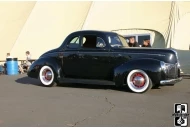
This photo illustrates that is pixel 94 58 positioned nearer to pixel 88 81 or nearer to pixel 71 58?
pixel 88 81

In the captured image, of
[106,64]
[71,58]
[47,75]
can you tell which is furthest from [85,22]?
[106,64]

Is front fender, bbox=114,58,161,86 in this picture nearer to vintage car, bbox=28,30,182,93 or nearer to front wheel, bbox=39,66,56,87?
vintage car, bbox=28,30,182,93

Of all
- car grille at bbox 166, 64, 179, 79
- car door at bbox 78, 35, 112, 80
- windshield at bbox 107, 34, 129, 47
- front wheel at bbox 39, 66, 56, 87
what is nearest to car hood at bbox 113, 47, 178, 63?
car grille at bbox 166, 64, 179, 79

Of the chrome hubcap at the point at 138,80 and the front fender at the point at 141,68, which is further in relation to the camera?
the chrome hubcap at the point at 138,80

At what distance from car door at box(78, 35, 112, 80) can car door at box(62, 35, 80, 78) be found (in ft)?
0.52

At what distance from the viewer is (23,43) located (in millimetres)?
20312

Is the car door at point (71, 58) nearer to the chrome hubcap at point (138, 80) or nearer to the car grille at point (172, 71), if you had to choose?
the chrome hubcap at point (138, 80)

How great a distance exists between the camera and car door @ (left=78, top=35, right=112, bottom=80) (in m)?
8.55

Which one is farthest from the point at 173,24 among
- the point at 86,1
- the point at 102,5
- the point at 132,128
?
the point at 132,128

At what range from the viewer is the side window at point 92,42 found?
8757mm

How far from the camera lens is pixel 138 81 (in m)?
8.04

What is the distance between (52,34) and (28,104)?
528 inches

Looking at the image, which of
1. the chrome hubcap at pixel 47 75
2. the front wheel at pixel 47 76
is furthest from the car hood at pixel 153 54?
the chrome hubcap at pixel 47 75

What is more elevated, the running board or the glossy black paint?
the glossy black paint
